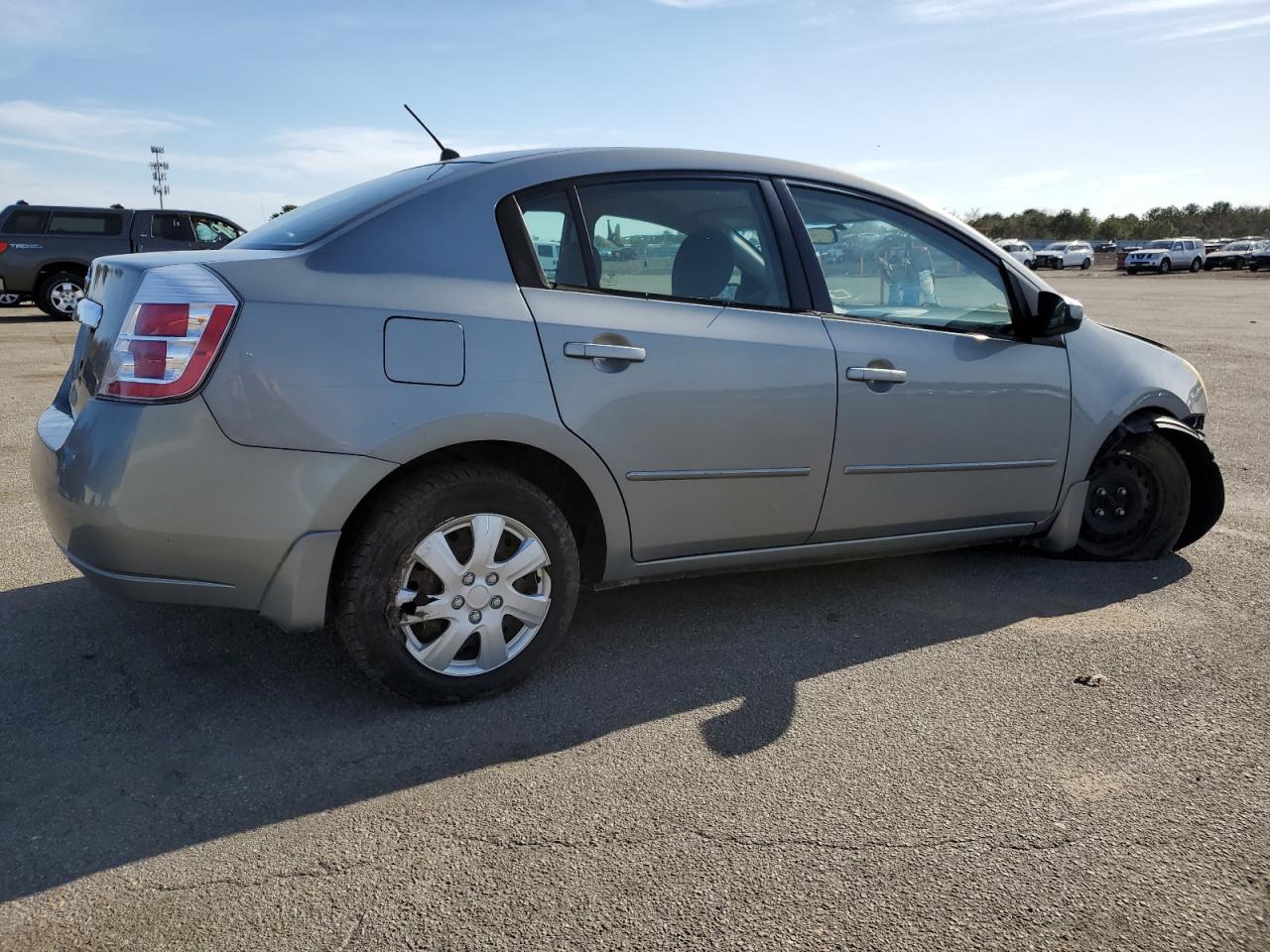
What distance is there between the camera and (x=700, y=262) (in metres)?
3.58

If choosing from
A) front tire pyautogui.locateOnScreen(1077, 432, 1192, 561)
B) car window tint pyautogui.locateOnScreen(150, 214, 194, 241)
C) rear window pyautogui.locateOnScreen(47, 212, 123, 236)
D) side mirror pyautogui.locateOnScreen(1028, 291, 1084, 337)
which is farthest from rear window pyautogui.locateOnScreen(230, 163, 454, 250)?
rear window pyautogui.locateOnScreen(47, 212, 123, 236)

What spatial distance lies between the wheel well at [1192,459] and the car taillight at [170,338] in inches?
137

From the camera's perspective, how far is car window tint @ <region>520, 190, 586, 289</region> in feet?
10.8

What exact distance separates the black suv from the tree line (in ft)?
266

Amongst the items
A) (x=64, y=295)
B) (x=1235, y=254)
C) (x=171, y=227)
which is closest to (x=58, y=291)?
(x=64, y=295)

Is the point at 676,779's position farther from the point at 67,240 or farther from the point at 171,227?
the point at 67,240

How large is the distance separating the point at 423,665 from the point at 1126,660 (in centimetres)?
234

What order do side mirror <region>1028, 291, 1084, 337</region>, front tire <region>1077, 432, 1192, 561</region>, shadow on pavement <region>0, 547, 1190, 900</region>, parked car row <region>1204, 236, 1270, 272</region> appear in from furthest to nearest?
parked car row <region>1204, 236, 1270, 272</region>, front tire <region>1077, 432, 1192, 561</region>, side mirror <region>1028, 291, 1084, 337</region>, shadow on pavement <region>0, 547, 1190, 900</region>

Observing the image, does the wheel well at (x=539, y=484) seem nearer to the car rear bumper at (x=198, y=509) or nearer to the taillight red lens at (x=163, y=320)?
the car rear bumper at (x=198, y=509)

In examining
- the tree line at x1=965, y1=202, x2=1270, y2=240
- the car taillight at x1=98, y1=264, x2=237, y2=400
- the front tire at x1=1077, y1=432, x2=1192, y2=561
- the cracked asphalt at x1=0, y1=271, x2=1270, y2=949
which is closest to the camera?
the cracked asphalt at x1=0, y1=271, x2=1270, y2=949

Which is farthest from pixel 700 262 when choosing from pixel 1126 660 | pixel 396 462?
pixel 1126 660

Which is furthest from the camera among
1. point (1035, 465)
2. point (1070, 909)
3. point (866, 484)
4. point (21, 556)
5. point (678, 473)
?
point (21, 556)

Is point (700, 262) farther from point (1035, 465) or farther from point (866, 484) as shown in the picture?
point (1035, 465)

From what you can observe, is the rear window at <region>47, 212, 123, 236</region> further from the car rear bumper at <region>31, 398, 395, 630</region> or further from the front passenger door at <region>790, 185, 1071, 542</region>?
the front passenger door at <region>790, 185, 1071, 542</region>
